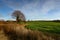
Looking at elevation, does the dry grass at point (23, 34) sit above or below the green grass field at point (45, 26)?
below

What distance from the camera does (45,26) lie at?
7.47 ft

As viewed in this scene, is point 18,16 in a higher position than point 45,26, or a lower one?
higher

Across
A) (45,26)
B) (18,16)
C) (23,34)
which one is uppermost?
(18,16)

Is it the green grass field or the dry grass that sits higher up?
the green grass field

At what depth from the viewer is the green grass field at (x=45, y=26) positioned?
2200mm

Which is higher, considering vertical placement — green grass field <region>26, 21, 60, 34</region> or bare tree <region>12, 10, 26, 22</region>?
bare tree <region>12, 10, 26, 22</region>

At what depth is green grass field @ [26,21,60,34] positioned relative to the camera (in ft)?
7.22

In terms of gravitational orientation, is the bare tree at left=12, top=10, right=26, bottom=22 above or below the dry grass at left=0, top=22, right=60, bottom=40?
above

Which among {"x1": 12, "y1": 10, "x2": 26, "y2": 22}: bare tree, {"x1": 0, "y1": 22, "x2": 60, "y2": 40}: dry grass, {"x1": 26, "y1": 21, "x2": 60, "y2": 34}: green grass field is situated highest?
{"x1": 12, "y1": 10, "x2": 26, "y2": 22}: bare tree

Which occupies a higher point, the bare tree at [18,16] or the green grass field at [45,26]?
the bare tree at [18,16]

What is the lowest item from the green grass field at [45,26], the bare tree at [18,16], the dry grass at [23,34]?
the dry grass at [23,34]

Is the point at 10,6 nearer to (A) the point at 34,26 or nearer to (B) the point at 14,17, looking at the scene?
(B) the point at 14,17

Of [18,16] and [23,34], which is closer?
[18,16]

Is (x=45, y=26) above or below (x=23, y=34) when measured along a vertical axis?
above
